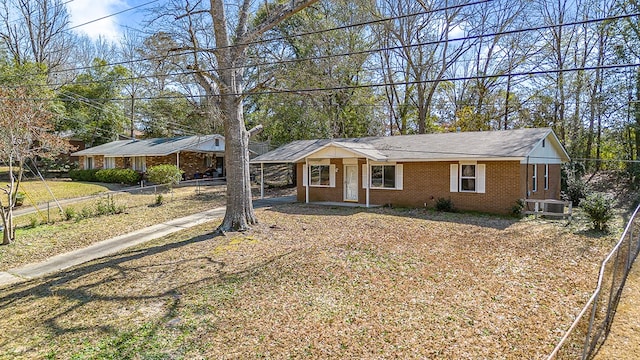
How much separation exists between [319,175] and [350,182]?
189 centimetres

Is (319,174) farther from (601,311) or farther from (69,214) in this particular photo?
(601,311)

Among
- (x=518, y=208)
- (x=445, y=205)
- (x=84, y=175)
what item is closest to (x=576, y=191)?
(x=518, y=208)

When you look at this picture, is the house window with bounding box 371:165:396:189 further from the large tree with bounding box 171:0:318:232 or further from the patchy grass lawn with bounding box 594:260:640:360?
the patchy grass lawn with bounding box 594:260:640:360

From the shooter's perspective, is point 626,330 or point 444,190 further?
point 444,190

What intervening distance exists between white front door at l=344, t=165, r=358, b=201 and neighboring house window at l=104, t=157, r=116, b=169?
885 inches

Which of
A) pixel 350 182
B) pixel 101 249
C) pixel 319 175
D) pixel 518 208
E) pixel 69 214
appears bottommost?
pixel 101 249

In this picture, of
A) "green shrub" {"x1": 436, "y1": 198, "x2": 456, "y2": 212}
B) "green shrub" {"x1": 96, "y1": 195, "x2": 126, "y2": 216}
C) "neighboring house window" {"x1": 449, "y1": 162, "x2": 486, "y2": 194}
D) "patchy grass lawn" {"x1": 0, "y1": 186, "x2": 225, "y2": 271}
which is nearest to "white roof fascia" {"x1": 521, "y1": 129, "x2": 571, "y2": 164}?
"neighboring house window" {"x1": 449, "y1": 162, "x2": 486, "y2": 194}

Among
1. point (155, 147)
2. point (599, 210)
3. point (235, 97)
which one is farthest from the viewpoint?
point (155, 147)

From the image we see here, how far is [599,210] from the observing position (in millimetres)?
10953

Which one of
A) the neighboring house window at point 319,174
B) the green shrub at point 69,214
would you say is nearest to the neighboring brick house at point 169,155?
the neighboring house window at point 319,174

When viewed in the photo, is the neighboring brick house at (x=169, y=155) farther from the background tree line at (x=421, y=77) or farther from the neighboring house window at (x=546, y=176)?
the neighboring house window at (x=546, y=176)

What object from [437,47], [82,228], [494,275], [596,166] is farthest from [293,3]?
[596,166]

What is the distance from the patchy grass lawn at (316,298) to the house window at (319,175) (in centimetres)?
820

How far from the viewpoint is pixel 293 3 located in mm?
10570
